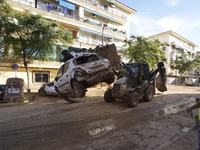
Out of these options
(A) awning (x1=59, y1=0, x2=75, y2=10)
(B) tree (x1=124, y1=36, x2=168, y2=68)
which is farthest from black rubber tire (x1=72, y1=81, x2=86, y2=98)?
(A) awning (x1=59, y1=0, x2=75, y2=10)

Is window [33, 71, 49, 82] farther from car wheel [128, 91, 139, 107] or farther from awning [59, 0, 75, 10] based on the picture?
car wheel [128, 91, 139, 107]

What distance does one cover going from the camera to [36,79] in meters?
15.6

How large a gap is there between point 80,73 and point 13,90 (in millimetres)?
6850

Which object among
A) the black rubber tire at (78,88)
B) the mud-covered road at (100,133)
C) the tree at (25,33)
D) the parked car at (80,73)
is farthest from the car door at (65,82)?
the tree at (25,33)

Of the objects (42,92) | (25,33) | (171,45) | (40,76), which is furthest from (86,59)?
(171,45)

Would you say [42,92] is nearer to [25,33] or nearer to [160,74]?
[25,33]

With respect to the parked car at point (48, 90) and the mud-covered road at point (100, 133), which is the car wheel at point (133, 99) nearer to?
the mud-covered road at point (100, 133)

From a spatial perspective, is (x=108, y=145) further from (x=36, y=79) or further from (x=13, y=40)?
(x=36, y=79)

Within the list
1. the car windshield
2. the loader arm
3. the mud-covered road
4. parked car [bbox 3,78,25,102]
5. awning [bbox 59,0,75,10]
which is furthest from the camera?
awning [bbox 59,0,75,10]

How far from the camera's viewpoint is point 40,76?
52.4 ft

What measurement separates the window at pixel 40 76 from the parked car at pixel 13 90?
7.00 m

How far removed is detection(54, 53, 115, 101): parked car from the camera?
4.89 m

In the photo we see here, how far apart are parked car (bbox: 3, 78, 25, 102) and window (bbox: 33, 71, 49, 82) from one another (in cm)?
700

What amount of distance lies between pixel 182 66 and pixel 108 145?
3470 cm
